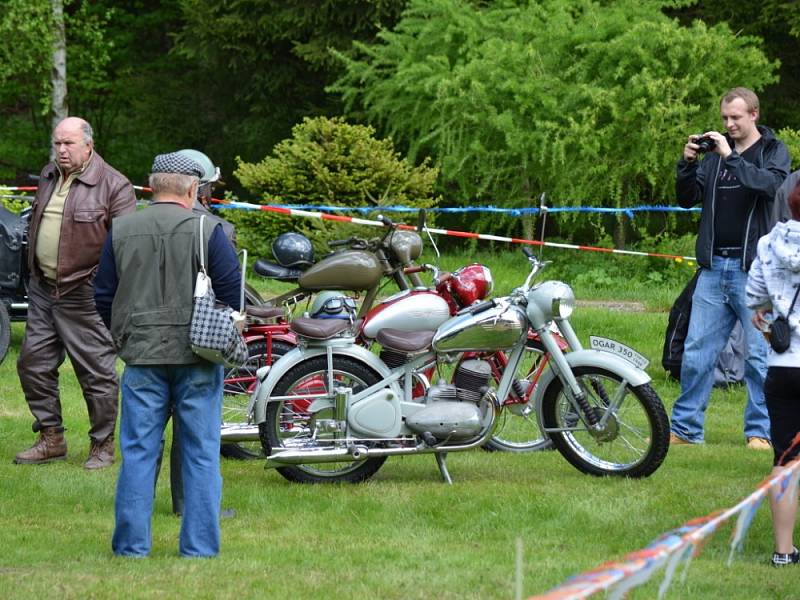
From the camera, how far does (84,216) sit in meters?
7.77

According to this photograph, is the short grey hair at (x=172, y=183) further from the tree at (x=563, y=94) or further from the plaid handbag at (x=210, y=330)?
the tree at (x=563, y=94)

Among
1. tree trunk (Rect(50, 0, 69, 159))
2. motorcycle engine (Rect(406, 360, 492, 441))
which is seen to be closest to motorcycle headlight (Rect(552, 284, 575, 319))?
motorcycle engine (Rect(406, 360, 492, 441))

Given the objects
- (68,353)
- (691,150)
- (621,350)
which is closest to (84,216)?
(68,353)

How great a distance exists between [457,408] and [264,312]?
1.62 metres

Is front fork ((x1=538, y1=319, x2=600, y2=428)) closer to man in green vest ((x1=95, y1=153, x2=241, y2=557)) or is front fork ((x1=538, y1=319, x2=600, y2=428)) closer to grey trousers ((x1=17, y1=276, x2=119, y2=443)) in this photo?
man in green vest ((x1=95, y1=153, x2=241, y2=557))

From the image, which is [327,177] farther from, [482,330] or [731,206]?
[482,330]

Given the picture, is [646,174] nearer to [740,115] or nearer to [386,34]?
[386,34]

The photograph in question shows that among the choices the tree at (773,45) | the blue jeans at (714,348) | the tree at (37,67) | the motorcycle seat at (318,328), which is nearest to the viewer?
the motorcycle seat at (318,328)

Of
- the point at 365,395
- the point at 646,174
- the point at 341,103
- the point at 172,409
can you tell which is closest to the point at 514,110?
the point at 646,174

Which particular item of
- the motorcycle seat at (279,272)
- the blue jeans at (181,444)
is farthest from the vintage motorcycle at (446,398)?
the blue jeans at (181,444)

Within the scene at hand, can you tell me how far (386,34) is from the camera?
19.3 meters

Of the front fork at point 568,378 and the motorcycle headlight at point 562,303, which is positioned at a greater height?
the motorcycle headlight at point 562,303

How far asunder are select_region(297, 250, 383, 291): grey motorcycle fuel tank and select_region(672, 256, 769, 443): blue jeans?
1.92 m

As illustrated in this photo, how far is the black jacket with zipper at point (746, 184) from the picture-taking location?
314 inches
